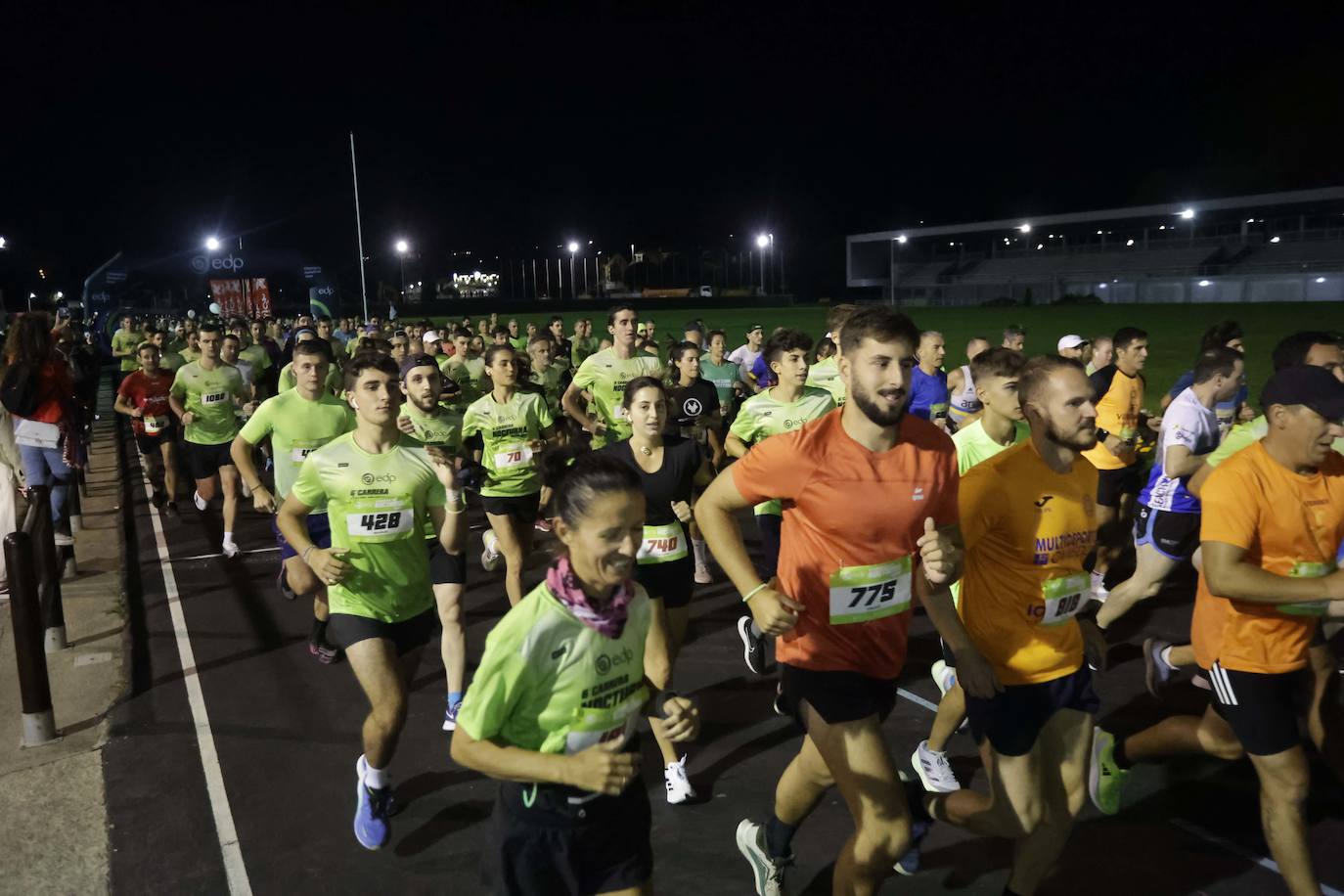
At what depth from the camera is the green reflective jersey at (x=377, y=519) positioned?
15.4ft

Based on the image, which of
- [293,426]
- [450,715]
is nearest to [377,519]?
[450,715]

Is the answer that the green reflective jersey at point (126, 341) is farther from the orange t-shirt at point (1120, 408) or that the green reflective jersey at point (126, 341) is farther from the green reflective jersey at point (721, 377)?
the orange t-shirt at point (1120, 408)

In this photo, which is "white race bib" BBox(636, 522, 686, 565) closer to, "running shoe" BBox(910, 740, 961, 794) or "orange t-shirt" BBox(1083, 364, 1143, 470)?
"running shoe" BBox(910, 740, 961, 794)

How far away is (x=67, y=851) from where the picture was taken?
4.68 meters

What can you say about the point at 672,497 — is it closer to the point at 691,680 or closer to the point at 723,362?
the point at 691,680

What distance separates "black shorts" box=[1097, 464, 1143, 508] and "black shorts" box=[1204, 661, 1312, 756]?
457cm

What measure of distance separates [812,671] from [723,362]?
1125 centimetres

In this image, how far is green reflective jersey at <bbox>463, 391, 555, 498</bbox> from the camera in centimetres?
766

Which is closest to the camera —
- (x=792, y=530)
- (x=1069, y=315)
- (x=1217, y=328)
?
(x=792, y=530)

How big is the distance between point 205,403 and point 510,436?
531 cm

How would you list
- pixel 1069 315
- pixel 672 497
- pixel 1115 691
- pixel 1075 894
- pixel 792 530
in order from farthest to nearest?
pixel 1069 315 → pixel 1115 691 → pixel 672 497 → pixel 1075 894 → pixel 792 530

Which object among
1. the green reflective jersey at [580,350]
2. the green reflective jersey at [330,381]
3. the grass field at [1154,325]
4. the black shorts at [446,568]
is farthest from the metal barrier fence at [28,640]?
the grass field at [1154,325]

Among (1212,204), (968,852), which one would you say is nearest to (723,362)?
(968,852)

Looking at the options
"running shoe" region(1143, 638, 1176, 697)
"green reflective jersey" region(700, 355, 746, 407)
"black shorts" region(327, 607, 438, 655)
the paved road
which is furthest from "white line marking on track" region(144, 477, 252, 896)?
"green reflective jersey" region(700, 355, 746, 407)
